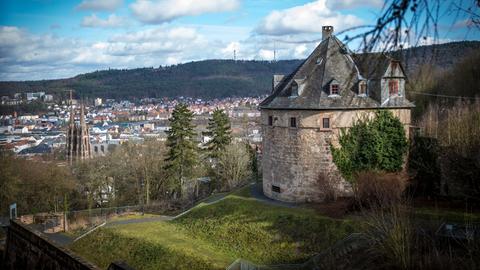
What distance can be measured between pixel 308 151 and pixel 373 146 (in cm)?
330

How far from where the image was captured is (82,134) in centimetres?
7056

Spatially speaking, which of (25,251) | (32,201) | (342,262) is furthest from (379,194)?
(32,201)

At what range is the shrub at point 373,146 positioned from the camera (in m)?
22.2

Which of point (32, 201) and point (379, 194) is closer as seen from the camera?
point (379, 194)

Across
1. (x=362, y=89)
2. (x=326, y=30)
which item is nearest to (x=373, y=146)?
(x=362, y=89)

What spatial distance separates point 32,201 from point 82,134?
31835 millimetres

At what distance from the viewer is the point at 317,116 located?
22.7 m

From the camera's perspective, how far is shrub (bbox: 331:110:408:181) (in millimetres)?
22219

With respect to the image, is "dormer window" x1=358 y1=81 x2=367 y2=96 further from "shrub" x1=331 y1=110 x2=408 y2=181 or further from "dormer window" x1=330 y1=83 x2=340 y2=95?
"shrub" x1=331 y1=110 x2=408 y2=181

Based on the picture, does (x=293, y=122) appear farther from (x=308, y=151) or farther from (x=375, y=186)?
(x=375, y=186)

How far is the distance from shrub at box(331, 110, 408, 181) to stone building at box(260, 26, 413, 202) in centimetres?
37

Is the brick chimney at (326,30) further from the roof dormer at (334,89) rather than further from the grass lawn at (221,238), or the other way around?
the grass lawn at (221,238)

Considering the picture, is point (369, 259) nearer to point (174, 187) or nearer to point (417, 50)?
point (417, 50)

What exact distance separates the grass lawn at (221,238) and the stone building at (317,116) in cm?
202
